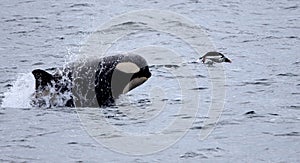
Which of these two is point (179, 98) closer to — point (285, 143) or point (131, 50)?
point (285, 143)

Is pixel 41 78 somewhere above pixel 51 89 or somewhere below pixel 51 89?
above

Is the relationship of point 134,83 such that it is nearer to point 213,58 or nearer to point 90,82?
point 90,82

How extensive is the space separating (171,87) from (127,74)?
4.25 feet

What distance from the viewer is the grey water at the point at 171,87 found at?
12.2 metres

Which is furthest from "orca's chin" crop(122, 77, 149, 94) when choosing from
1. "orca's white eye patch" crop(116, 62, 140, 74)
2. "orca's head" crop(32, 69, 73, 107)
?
"orca's head" crop(32, 69, 73, 107)

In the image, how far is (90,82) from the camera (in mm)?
14852

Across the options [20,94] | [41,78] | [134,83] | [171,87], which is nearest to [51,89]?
[41,78]

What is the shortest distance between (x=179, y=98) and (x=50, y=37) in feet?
23.3

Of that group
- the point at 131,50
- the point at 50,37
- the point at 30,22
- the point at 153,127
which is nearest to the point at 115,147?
the point at 153,127

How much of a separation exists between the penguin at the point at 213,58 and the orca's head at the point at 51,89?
4284 mm

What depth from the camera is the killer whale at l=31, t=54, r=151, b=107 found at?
14.6 metres

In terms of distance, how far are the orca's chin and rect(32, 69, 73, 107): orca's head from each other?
3.69 ft

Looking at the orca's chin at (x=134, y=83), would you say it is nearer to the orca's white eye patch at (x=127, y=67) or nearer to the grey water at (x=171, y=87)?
the grey water at (x=171, y=87)

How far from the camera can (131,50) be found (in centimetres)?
1972
